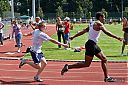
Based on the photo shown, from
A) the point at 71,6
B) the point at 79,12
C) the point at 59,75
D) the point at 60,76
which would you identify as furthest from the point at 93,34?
the point at 71,6

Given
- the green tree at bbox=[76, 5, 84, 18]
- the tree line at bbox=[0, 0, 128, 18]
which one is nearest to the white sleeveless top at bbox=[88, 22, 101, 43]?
the green tree at bbox=[76, 5, 84, 18]

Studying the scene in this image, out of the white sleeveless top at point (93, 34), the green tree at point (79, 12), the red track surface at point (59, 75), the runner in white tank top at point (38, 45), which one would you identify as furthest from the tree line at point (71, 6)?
the white sleeveless top at point (93, 34)

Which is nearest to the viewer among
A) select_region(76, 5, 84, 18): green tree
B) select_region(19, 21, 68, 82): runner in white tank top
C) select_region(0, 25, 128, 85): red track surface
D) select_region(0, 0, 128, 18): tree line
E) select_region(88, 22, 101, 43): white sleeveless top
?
select_region(88, 22, 101, 43): white sleeveless top

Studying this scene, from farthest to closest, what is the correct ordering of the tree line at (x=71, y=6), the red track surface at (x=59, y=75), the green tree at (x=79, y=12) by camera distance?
1. the tree line at (x=71, y=6)
2. the green tree at (x=79, y=12)
3. the red track surface at (x=59, y=75)

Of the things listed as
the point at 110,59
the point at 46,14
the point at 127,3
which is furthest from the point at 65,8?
the point at 110,59

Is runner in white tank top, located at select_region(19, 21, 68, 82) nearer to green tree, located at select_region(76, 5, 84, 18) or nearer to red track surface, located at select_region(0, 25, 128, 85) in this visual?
red track surface, located at select_region(0, 25, 128, 85)

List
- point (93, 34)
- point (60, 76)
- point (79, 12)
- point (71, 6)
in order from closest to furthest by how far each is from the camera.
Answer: point (93, 34)
point (60, 76)
point (79, 12)
point (71, 6)

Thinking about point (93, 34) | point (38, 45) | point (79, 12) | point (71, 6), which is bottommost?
point (79, 12)

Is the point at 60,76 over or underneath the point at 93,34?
underneath

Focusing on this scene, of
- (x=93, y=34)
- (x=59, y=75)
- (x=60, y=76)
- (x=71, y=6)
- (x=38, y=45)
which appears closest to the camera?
(x=93, y=34)

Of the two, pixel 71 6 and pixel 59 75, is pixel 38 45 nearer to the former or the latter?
pixel 59 75

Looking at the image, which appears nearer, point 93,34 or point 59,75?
point 93,34

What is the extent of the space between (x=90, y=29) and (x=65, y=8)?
103 meters

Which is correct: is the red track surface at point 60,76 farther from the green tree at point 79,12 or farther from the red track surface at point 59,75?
the green tree at point 79,12
